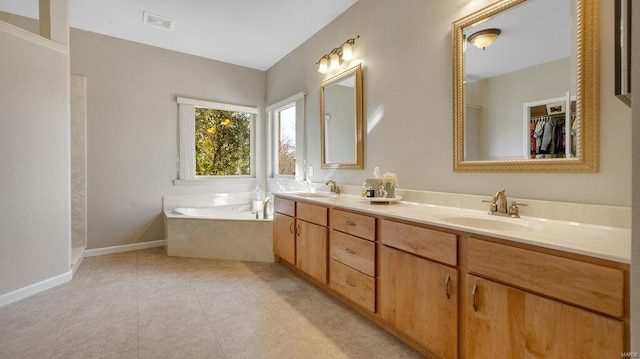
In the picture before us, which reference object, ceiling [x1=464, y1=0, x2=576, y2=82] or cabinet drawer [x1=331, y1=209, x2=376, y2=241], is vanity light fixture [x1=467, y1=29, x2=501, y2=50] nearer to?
ceiling [x1=464, y1=0, x2=576, y2=82]

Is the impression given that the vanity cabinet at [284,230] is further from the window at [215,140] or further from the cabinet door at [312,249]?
the window at [215,140]

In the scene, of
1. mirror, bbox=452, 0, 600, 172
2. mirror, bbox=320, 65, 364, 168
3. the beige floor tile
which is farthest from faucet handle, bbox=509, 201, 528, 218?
the beige floor tile

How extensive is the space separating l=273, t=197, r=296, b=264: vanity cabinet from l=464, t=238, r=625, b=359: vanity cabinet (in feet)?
5.79

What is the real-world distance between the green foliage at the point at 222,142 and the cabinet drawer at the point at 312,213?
221 centimetres

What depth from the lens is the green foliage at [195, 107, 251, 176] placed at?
4.29m

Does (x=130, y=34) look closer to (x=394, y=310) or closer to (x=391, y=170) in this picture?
(x=391, y=170)

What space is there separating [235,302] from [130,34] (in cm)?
338

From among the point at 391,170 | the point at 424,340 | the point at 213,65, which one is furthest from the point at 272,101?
the point at 424,340

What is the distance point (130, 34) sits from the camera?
3523 millimetres

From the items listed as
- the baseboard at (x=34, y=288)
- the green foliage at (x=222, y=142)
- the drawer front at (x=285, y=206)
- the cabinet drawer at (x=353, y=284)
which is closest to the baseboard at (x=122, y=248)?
the baseboard at (x=34, y=288)

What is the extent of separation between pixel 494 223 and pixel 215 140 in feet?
12.8

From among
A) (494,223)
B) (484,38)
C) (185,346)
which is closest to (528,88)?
(484,38)

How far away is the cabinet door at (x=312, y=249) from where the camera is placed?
2.38 metres

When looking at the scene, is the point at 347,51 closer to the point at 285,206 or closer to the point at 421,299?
the point at 285,206
